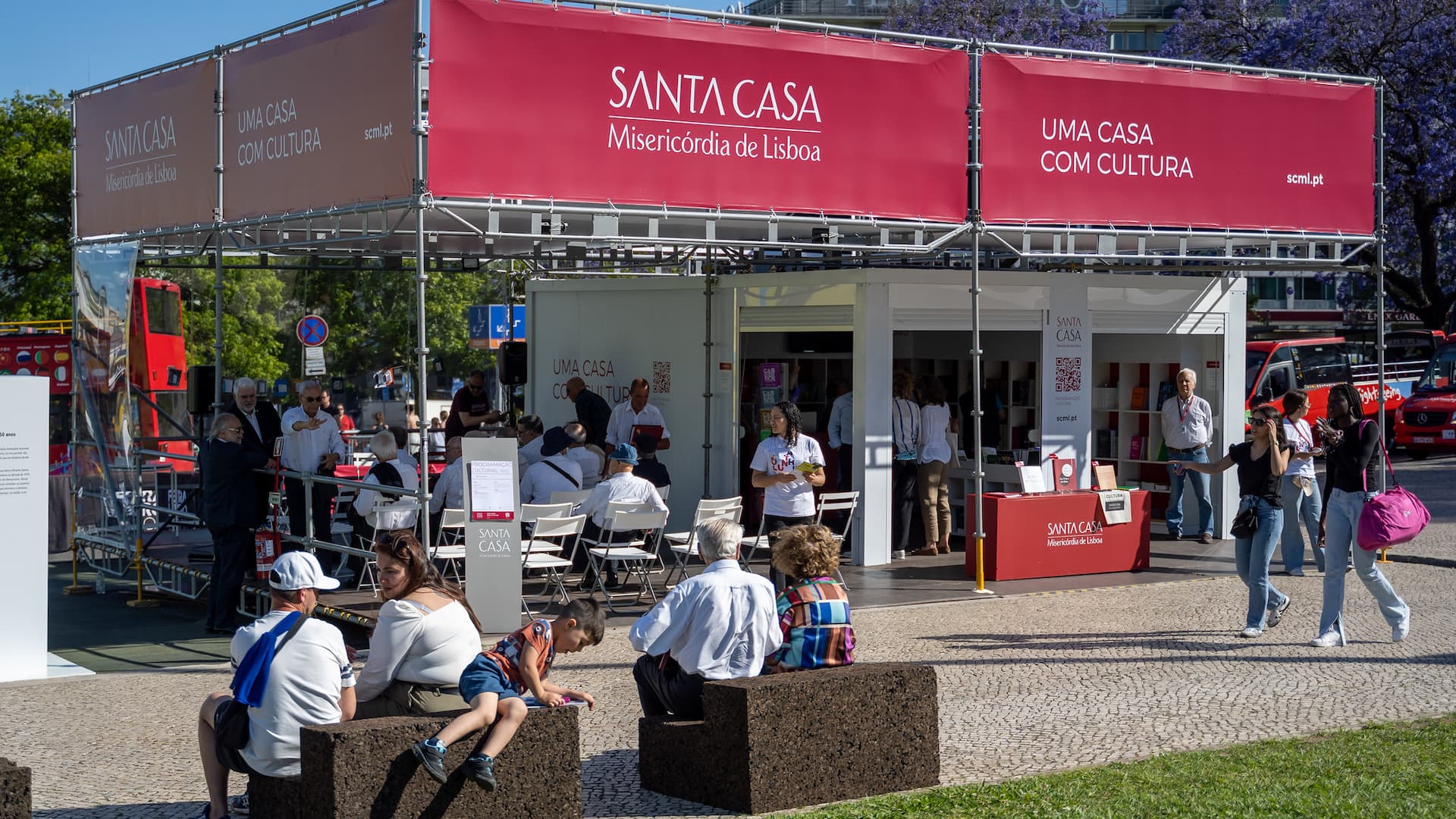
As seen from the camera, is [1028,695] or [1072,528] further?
[1072,528]

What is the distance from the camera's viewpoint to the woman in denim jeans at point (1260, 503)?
1015 centimetres

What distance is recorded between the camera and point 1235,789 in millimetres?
6242

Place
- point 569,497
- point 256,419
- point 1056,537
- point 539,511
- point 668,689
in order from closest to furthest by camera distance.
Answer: point 668,689 → point 539,511 → point 569,497 → point 256,419 → point 1056,537

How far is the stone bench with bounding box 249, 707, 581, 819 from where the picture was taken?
5359 millimetres

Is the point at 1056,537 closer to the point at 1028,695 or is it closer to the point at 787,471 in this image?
the point at 787,471

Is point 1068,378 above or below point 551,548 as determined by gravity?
above

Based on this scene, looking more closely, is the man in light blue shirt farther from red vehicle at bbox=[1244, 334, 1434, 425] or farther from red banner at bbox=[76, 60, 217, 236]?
red vehicle at bbox=[1244, 334, 1434, 425]

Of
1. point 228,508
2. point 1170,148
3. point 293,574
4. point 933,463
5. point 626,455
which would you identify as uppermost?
point 1170,148

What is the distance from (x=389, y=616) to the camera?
5.92 metres

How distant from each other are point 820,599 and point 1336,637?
496cm

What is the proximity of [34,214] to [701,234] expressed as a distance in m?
24.8

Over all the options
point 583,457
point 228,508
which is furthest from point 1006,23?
point 228,508

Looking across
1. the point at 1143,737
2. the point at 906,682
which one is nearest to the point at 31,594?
the point at 906,682

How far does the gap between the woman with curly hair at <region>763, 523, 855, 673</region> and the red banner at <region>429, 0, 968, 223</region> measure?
449 centimetres
